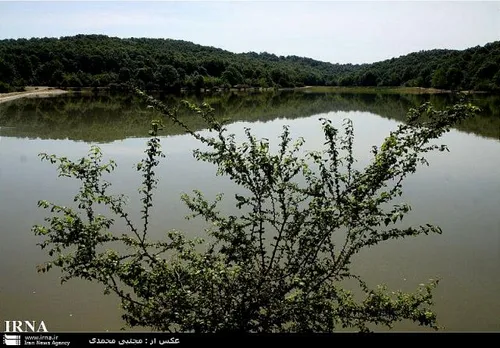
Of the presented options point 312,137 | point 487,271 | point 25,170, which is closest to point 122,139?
point 25,170

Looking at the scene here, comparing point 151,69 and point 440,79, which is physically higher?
point 151,69

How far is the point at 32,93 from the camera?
234 ft

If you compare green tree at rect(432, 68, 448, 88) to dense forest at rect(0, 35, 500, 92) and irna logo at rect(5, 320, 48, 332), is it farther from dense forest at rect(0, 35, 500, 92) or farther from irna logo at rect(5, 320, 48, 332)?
irna logo at rect(5, 320, 48, 332)

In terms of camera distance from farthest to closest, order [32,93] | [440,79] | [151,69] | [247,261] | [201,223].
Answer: [440,79], [151,69], [32,93], [201,223], [247,261]

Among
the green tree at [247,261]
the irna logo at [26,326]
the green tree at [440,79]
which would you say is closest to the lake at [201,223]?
the irna logo at [26,326]

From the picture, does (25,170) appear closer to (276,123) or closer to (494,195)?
(494,195)

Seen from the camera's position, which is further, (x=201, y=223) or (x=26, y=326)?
(x=201, y=223)

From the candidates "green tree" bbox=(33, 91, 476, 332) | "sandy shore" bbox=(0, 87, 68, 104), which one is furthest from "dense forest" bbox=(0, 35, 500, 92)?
"green tree" bbox=(33, 91, 476, 332)

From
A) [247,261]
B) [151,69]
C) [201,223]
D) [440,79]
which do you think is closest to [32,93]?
[151,69]

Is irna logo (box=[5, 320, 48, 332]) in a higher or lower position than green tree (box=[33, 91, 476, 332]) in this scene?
lower

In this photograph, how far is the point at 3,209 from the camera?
598 inches

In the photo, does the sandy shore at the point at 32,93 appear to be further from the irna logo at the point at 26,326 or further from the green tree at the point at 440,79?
the green tree at the point at 440,79

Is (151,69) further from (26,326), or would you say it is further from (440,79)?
(26,326)

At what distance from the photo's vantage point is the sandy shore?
61228mm
